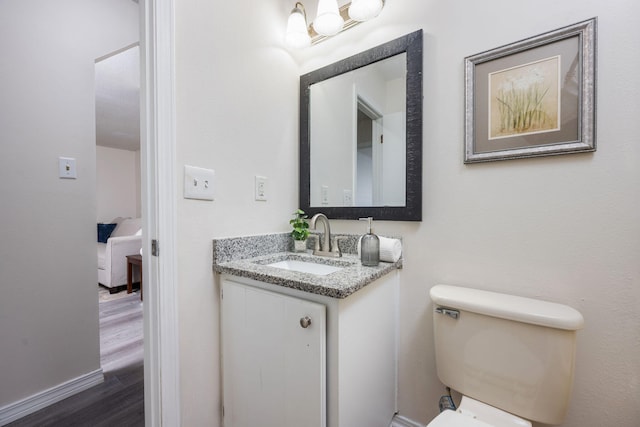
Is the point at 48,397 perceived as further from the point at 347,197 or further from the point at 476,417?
the point at 476,417

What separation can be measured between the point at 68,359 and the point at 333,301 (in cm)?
168

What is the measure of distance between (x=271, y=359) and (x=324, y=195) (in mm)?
813

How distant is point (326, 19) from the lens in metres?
1.21

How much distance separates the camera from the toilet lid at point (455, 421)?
72 cm

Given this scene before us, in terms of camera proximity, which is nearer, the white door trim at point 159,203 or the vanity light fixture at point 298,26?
the white door trim at point 159,203

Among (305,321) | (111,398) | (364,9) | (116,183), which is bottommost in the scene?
(111,398)

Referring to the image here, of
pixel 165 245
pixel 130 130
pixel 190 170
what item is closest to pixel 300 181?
pixel 190 170

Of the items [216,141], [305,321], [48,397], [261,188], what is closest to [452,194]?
[305,321]

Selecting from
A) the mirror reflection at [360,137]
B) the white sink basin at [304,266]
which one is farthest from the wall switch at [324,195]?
the white sink basin at [304,266]

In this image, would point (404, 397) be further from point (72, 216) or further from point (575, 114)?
point (72, 216)

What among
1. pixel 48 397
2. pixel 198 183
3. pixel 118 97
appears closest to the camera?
pixel 198 183

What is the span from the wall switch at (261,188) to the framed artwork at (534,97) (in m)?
0.88

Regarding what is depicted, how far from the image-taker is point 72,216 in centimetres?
144

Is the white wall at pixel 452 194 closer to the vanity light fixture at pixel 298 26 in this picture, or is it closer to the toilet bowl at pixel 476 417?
the vanity light fixture at pixel 298 26
